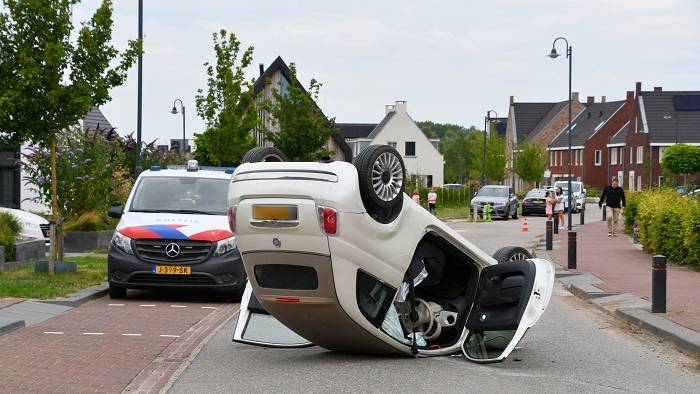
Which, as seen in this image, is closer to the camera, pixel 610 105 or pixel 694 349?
pixel 694 349

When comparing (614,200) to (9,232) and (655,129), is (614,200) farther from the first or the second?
(655,129)

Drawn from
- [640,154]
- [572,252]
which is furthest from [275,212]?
[640,154]

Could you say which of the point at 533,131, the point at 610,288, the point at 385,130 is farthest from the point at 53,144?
the point at 533,131

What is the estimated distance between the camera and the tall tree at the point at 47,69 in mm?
17594

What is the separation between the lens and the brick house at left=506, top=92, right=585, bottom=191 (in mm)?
123625

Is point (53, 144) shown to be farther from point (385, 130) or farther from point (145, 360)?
point (385, 130)

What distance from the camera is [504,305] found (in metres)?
9.95

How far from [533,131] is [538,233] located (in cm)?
8913

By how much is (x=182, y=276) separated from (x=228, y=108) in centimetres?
2310

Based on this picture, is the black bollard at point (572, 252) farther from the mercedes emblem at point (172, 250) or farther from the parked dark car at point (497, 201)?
the parked dark car at point (497, 201)

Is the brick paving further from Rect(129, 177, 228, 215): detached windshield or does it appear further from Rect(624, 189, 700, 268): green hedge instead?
Rect(624, 189, 700, 268): green hedge

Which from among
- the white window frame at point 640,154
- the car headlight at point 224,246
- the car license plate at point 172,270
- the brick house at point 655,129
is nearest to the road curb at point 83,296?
the car license plate at point 172,270

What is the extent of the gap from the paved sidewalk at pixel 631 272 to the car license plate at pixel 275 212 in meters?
5.38

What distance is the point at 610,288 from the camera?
58.1ft
